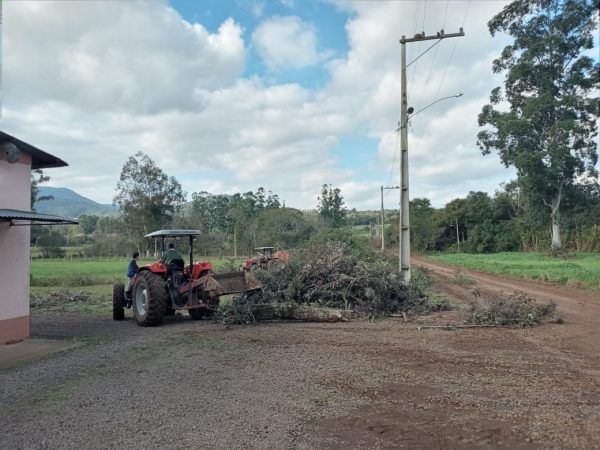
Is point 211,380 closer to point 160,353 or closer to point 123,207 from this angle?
point 160,353

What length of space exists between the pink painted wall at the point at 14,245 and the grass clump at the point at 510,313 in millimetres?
9026

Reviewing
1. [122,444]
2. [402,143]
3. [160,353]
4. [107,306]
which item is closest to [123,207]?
[107,306]

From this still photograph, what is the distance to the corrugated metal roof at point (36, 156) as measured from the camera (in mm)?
8570

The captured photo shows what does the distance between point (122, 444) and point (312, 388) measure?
2.41 metres

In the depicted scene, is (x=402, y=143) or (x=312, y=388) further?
(x=402, y=143)

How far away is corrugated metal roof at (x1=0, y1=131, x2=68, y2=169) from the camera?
8.57 metres

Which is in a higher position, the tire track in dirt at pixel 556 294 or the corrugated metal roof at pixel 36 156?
the corrugated metal roof at pixel 36 156

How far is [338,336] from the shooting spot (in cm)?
926

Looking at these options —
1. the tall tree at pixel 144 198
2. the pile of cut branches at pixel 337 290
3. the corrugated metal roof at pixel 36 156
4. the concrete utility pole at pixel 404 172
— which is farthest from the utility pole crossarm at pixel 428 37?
the tall tree at pixel 144 198

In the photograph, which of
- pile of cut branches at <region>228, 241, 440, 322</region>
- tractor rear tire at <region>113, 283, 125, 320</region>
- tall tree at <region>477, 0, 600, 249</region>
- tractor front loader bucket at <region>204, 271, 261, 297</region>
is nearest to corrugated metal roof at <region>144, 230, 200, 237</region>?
tractor front loader bucket at <region>204, 271, 261, 297</region>

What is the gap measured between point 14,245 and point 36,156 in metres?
1.81

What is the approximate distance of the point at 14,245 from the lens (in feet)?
29.4

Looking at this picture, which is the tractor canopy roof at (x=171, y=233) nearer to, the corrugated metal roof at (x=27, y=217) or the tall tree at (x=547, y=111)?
the corrugated metal roof at (x=27, y=217)

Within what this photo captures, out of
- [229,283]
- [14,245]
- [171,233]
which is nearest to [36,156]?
[14,245]
